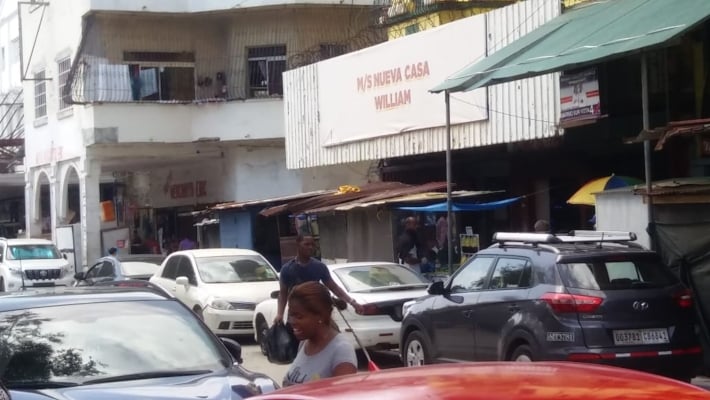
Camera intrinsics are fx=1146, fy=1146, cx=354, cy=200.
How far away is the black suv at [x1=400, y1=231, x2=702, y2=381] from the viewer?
10711mm

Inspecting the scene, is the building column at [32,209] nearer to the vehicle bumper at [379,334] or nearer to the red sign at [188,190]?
the red sign at [188,190]

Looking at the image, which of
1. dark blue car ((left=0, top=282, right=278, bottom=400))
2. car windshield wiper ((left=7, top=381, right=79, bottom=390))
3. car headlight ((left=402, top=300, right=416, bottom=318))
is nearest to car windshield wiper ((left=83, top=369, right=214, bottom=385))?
dark blue car ((left=0, top=282, right=278, bottom=400))

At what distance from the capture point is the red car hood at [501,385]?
10.9 feet

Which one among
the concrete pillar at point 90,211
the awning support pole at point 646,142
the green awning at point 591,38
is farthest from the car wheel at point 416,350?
→ the concrete pillar at point 90,211

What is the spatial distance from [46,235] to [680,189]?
1200 inches

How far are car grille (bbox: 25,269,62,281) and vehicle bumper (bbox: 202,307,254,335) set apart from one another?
1383 cm

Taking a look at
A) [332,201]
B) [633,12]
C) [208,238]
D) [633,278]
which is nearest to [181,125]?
[208,238]

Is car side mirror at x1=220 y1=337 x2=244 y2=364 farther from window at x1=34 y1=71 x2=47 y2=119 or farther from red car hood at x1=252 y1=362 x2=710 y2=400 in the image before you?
window at x1=34 y1=71 x2=47 y2=119

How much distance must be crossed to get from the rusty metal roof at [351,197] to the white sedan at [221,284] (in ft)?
7.39

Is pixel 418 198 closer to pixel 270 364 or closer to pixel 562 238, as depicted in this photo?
pixel 270 364

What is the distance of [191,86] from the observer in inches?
1270

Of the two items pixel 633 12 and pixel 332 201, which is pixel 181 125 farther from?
pixel 633 12

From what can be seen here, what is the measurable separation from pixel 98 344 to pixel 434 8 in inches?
676

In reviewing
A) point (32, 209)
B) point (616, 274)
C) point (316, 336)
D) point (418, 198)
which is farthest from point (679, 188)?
point (32, 209)
